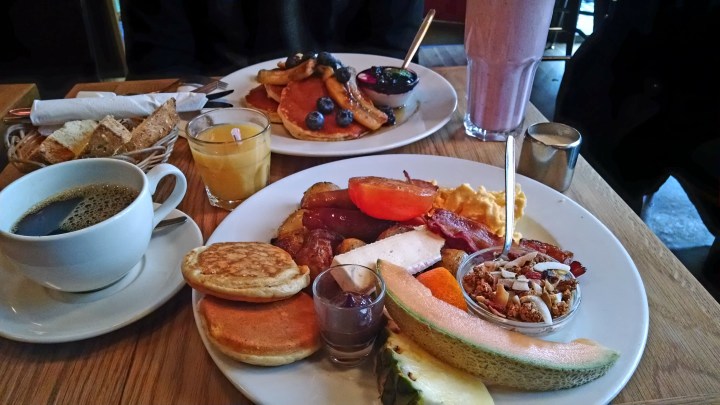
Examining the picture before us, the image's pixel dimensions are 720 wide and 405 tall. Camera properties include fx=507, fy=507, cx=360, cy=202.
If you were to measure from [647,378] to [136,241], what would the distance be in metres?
1.03

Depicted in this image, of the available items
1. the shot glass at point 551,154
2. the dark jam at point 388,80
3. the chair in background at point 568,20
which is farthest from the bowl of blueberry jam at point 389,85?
the chair in background at point 568,20

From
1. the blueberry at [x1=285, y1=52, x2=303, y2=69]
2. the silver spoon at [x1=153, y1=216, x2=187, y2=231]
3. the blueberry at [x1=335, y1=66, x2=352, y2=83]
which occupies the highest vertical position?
the blueberry at [x1=285, y1=52, x2=303, y2=69]

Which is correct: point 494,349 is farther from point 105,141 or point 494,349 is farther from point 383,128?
point 105,141

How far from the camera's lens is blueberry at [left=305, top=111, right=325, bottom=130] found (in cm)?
172

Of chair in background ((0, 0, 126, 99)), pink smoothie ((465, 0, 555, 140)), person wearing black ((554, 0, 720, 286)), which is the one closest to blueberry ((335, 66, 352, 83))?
pink smoothie ((465, 0, 555, 140))

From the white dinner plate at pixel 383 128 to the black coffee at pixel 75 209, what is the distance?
59 centimetres

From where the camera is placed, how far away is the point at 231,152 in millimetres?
1385

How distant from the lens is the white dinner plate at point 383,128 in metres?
1.64

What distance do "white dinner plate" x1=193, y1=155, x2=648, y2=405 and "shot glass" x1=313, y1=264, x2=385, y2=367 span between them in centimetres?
3

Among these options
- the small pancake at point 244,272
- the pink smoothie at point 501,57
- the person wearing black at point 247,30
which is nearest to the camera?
the small pancake at point 244,272

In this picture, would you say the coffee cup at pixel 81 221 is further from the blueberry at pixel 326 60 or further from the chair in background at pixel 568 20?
the chair in background at pixel 568 20

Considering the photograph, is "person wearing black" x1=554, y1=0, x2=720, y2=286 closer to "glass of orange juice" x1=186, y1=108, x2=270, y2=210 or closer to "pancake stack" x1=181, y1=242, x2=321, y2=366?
"glass of orange juice" x1=186, y1=108, x2=270, y2=210

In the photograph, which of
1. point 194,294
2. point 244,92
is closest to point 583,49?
point 244,92

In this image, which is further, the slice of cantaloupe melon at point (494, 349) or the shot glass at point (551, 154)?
the shot glass at point (551, 154)
